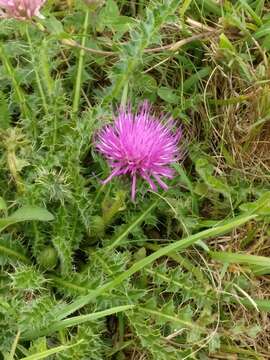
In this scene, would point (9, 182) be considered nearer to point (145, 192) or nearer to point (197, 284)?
point (145, 192)

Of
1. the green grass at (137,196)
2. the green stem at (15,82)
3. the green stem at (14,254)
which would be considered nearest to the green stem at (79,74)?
the green grass at (137,196)

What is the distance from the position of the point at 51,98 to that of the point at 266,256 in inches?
32.2

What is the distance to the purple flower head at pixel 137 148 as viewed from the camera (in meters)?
1.83

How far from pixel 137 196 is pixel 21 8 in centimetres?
63

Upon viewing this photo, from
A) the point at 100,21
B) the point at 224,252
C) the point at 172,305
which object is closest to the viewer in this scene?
the point at 172,305

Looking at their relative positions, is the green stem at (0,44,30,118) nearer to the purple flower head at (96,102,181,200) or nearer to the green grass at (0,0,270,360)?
the green grass at (0,0,270,360)

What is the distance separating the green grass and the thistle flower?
37 millimetres

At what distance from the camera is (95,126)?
1.91 meters

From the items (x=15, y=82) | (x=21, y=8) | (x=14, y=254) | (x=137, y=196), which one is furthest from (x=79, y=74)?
(x=14, y=254)

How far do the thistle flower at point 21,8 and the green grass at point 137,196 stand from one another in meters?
0.04

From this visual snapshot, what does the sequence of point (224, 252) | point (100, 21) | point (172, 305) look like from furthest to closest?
point (100, 21), point (224, 252), point (172, 305)


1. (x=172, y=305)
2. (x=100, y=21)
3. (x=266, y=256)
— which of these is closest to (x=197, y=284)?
(x=172, y=305)

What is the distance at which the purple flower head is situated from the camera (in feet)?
6.00

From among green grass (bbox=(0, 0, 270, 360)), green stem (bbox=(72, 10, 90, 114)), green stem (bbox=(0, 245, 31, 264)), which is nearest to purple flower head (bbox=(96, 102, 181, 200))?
green grass (bbox=(0, 0, 270, 360))
